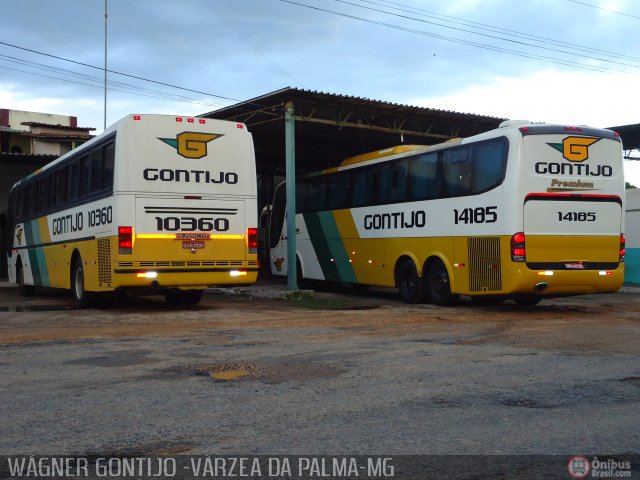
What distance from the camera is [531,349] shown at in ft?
30.3

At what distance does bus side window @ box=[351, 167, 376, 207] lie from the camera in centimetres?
1958

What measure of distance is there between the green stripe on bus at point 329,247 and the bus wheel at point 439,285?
3.82 meters

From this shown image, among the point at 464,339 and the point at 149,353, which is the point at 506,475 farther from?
the point at 464,339

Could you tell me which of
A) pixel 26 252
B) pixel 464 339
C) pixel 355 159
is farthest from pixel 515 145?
pixel 26 252

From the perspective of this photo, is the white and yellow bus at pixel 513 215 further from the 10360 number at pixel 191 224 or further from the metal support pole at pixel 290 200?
the 10360 number at pixel 191 224

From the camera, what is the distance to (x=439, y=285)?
1677 centimetres

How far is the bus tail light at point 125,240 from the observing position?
1373 centimetres

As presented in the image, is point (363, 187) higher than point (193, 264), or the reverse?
point (363, 187)

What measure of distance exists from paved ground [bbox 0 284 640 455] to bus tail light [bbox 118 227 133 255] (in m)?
1.63

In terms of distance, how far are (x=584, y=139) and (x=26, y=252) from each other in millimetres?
14581

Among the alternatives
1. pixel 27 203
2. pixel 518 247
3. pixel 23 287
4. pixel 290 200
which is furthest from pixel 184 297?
pixel 518 247

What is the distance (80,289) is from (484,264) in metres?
8.37

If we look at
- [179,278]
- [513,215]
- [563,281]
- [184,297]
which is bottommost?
[184,297]

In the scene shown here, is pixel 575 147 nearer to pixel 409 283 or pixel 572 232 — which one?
pixel 572 232
